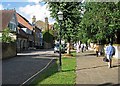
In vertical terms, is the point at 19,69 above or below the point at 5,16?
below

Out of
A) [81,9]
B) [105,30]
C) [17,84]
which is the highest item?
[81,9]

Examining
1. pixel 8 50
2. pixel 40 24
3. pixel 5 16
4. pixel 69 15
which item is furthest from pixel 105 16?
pixel 40 24

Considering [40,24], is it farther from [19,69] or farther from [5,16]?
[19,69]

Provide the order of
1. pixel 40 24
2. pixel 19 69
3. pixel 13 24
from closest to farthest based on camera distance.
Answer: pixel 19 69 < pixel 13 24 < pixel 40 24

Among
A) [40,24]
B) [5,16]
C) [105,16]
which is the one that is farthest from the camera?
[40,24]

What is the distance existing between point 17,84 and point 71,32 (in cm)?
2343

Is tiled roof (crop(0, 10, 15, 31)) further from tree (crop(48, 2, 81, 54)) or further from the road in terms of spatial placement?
the road

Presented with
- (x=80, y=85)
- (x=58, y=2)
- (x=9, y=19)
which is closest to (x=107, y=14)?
(x=58, y=2)

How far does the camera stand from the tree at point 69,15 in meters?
35.2

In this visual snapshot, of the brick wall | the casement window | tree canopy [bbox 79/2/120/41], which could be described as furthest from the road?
the casement window

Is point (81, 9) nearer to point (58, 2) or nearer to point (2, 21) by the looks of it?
point (58, 2)

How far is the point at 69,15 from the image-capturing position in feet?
119

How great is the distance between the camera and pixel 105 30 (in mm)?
31625

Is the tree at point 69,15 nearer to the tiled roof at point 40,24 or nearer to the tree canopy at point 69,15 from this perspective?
the tree canopy at point 69,15
